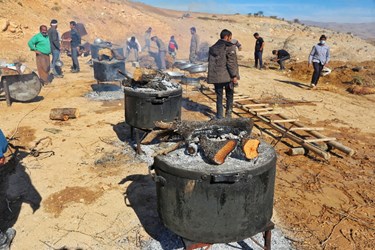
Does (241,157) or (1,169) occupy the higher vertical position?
(241,157)

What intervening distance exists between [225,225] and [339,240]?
6.52 ft

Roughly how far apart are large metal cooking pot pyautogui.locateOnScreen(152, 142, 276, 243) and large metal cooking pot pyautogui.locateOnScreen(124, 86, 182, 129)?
2596 millimetres

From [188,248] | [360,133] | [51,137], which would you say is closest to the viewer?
[188,248]

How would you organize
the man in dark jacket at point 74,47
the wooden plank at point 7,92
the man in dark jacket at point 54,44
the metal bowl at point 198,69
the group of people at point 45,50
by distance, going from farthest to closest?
the man in dark jacket at point 74,47 → the man in dark jacket at point 54,44 → the metal bowl at point 198,69 → the group of people at point 45,50 → the wooden plank at point 7,92

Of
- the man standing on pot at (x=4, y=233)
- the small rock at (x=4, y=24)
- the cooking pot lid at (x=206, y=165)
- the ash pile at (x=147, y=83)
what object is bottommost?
the man standing on pot at (x=4, y=233)

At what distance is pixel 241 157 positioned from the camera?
276cm

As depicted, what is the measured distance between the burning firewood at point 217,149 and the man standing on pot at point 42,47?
10.9 m

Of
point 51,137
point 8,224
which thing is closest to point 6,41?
point 51,137

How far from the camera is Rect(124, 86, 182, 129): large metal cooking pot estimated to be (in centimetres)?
530

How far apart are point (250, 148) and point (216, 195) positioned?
1.69 ft

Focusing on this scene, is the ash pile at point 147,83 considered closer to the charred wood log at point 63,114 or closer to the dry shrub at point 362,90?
the charred wood log at point 63,114

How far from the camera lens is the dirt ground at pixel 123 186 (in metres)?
3.87

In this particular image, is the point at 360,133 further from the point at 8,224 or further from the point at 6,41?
the point at 6,41

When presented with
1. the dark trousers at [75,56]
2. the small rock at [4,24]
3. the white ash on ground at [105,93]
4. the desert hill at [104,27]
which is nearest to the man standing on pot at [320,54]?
the white ash on ground at [105,93]
